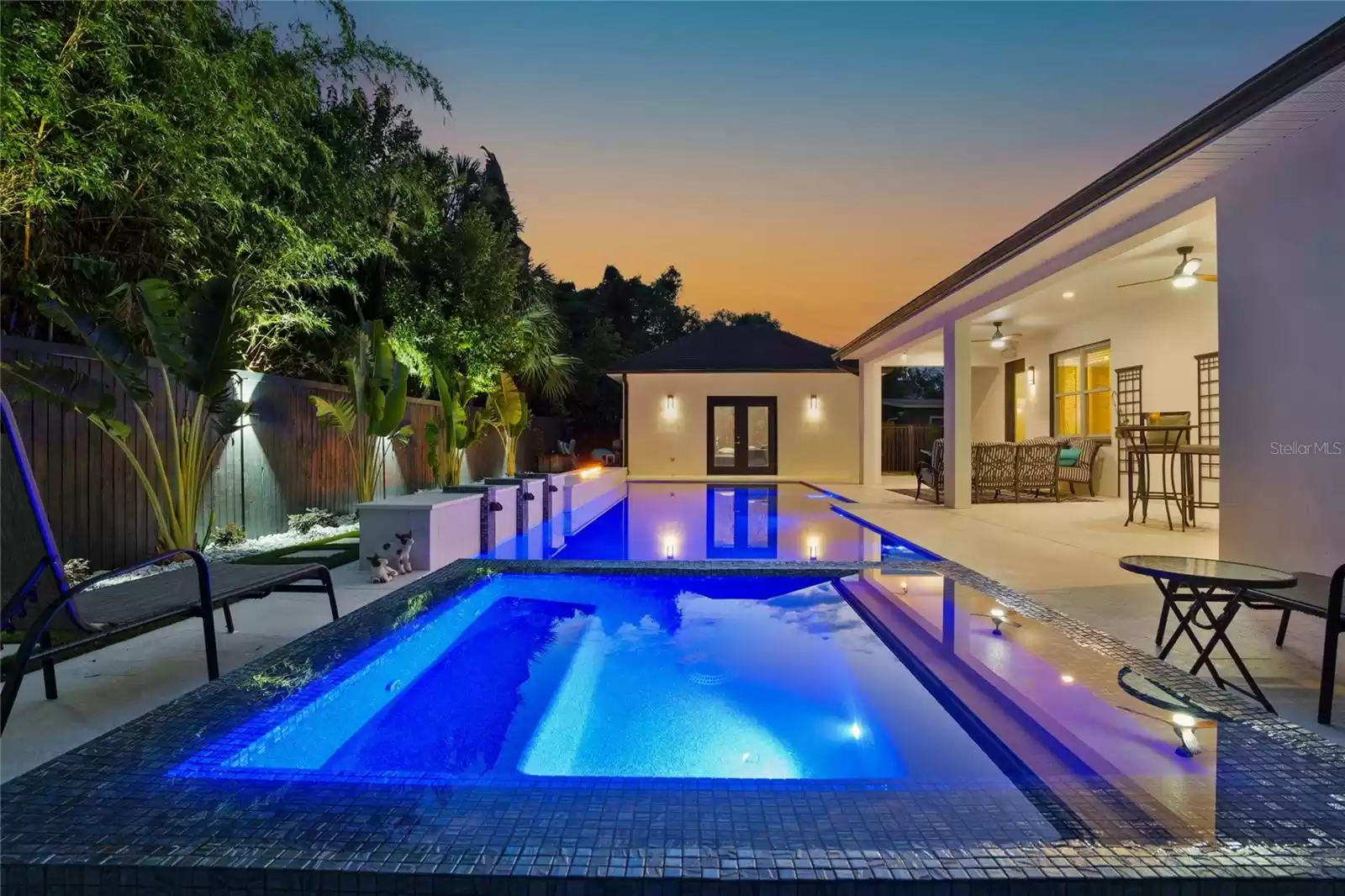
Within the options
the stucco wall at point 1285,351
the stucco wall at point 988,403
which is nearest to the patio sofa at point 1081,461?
the stucco wall at point 988,403

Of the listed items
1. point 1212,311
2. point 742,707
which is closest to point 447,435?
point 742,707

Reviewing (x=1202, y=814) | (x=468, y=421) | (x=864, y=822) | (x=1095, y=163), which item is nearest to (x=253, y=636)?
(x=864, y=822)

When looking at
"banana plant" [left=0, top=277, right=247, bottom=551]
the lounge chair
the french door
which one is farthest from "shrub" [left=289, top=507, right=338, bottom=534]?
the french door

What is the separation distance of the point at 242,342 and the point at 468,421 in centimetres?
536

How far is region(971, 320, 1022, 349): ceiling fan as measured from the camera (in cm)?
1308

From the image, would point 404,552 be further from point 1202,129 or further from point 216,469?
point 1202,129

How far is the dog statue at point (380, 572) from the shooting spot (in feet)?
18.7

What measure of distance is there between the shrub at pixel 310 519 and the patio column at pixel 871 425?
1232cm

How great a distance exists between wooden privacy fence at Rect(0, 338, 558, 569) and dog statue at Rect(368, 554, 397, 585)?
2.41m

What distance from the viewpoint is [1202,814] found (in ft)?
5.99

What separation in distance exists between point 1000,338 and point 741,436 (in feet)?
27.1

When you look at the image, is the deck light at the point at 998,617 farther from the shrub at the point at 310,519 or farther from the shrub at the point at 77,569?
the shrub at the point at 310,519

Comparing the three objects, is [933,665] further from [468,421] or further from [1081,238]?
[468,421]

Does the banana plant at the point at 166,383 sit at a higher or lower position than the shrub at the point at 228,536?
higher
